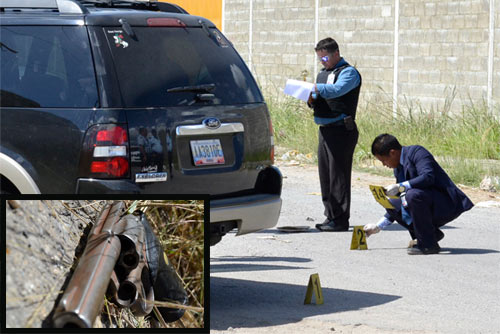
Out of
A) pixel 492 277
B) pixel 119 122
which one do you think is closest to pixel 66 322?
pixel 119 122

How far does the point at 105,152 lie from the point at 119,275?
2.41m

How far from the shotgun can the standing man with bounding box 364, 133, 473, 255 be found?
16.4ft

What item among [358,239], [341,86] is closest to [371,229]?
[358,239]

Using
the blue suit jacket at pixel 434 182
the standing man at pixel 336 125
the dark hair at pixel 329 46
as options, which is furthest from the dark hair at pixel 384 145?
the dark hair at pixel 329 46

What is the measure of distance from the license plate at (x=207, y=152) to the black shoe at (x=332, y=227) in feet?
12.1

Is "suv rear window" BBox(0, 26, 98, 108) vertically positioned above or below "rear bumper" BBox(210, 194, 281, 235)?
above

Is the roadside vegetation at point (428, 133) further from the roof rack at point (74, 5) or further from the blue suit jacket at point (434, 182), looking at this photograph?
the roof rack at point (74, 5)

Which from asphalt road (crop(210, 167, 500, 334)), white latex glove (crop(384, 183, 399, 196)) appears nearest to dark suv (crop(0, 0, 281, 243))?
asphalt road (crop(210, 167, 500, 334))

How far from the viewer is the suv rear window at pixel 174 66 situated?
6156 mm

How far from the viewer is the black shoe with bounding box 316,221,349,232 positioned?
9.95 m

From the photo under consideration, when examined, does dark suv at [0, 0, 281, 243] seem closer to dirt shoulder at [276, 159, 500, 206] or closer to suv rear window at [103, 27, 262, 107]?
suv rear window at [103, 27, 262, 107]

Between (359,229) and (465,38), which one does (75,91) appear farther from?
(465,38)

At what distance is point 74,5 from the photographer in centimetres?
638

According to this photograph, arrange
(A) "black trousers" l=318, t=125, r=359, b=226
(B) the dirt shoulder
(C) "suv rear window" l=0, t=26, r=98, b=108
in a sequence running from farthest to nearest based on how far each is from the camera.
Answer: (B) the dirt shoulder
(A) "black trousers" l=318, t=125, r=359, b=226
(C) "suv rear window" l=0, t=26, r=98, b=108
